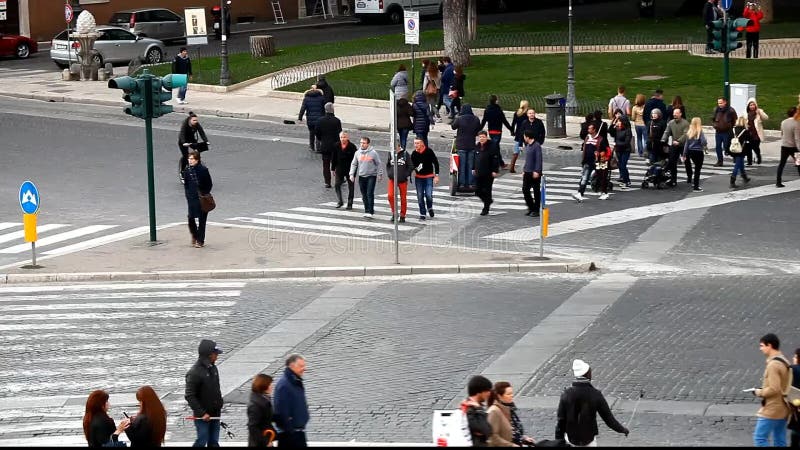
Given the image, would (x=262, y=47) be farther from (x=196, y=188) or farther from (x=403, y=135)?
(x=196, y=188)

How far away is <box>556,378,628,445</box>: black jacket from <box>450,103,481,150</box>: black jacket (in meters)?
14.5

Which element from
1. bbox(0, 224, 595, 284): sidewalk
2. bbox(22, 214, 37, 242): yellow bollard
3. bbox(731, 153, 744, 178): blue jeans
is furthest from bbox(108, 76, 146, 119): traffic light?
bbox(731, 153, 744, 178): blue jeans

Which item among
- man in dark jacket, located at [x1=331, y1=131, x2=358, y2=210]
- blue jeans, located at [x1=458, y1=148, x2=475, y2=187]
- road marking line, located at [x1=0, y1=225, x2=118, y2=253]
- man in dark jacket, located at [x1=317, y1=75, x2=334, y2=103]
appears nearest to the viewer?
road marking line, located at [x1=0, y1=225, x2=118, y2=253]

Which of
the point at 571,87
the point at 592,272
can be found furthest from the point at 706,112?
the point at 592,272

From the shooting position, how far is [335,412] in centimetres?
1536

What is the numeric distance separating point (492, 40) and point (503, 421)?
40.2 metres

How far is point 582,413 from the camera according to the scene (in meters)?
13.0

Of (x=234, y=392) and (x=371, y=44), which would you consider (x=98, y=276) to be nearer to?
(x=234, y=392)

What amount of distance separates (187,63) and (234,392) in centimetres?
2728

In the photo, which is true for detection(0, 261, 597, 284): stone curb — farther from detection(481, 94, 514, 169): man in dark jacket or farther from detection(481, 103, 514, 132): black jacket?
detection(481, 103, 514, 132): black jacket

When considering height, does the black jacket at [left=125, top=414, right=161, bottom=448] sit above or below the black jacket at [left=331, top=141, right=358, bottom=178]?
below

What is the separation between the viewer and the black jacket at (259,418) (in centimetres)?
1263

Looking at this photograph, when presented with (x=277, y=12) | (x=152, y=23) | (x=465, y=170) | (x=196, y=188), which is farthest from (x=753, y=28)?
(x=277, y=12)

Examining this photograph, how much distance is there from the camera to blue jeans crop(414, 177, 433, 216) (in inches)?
1011
